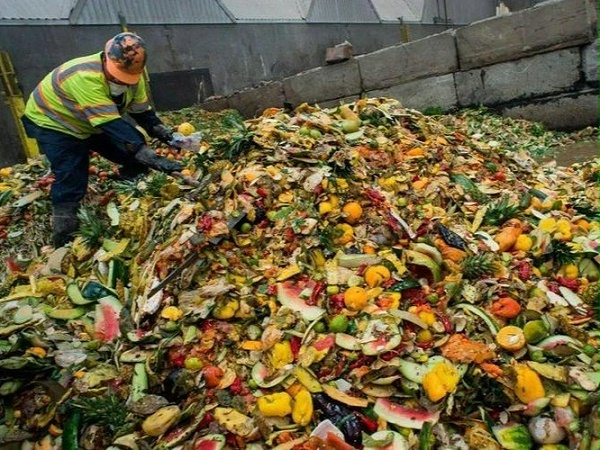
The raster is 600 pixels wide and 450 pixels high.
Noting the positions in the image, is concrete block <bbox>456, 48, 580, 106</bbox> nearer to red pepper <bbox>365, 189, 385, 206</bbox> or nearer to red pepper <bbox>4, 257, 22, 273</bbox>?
red pepper <bbox>365, 189, 385, 206</bbox>

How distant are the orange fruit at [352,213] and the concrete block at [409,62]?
6090mm

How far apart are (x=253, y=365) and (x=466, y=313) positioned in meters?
1.33

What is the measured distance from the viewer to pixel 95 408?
2.66 m

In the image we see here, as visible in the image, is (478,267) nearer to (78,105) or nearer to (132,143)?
(132,143)

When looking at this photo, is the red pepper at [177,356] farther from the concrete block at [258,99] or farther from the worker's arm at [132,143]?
the concrete block at [258,99]

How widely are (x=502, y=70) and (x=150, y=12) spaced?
826 cm

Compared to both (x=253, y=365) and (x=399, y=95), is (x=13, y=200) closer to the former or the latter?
(x=253, y=365)

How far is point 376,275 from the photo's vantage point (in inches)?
122

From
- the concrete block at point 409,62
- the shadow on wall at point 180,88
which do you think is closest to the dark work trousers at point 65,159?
the concrete block at point 409,62

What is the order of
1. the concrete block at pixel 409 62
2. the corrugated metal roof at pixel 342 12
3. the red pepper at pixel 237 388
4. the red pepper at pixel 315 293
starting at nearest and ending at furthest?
1. the red pepper at pixel 237 388
2. the red pepper at pixel 315 293
3. the concrete block at pixel 409 62
4. the corrugated metal roof at pixel 342 12

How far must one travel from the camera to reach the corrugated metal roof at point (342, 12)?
1594cm

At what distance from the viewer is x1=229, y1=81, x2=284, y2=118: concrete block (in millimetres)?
10774

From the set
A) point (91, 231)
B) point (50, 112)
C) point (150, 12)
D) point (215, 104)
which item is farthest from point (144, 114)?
point (150, 12)

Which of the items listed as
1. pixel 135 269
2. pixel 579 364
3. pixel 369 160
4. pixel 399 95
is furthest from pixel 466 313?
pixel 399 95
